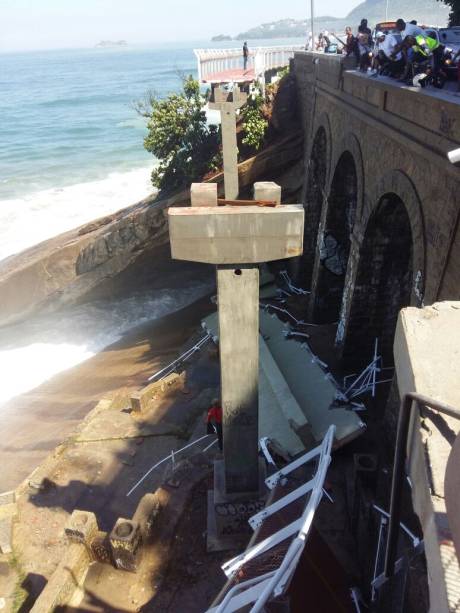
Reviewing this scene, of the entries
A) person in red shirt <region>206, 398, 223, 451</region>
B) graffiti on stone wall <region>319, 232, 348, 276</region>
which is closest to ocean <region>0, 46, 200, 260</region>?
graffiti on stone wall <region>319, 232, 348, 276</region>

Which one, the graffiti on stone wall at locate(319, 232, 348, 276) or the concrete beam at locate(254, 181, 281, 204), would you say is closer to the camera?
the concrete beam at locate(254, 181, 281, 204)

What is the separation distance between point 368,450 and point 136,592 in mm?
5145

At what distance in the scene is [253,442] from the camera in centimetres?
701

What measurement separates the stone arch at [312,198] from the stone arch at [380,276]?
5941 millimetres

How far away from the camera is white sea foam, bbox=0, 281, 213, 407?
17.8 meters

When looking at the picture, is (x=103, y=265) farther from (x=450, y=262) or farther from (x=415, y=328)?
(x=415, y=328)

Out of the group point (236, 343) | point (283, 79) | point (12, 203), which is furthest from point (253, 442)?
point (12, 203)

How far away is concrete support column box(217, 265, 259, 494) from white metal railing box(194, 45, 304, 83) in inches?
773

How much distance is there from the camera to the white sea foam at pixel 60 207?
30.9 meters

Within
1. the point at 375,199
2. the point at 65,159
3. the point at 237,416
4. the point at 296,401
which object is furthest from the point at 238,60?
the point at 65,159

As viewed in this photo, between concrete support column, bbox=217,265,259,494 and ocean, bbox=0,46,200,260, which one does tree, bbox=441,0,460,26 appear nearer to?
ocean, bbox=0,46,200,260

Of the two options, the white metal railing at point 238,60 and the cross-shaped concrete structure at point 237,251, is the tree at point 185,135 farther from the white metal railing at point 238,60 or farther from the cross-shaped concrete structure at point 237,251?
the cross-shaped concrete structure at point 237,251

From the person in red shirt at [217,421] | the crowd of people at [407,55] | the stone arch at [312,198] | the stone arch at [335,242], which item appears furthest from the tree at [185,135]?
the person in red shirt at [217,421]

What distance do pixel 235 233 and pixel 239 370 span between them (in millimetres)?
1971
